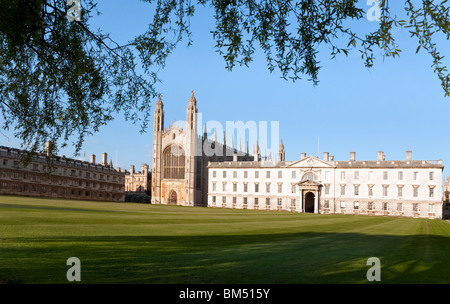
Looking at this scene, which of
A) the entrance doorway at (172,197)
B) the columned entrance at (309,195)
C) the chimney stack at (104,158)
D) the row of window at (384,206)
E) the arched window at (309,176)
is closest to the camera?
the row of window at (384,206)

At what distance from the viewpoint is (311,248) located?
14.5 metres

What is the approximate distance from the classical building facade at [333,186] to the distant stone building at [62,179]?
33133mm

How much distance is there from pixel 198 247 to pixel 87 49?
739 centimetres

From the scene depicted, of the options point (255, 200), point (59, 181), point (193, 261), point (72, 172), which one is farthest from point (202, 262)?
point (72, 172)

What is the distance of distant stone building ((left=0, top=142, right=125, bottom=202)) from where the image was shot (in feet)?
266

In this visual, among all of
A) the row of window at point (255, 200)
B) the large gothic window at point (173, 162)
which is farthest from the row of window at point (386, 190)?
the large gothic window at point (173, 162)

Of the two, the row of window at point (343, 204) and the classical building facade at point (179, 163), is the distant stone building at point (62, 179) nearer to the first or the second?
the classical building facade at point (179, 163)

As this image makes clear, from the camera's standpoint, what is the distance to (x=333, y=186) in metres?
73.4

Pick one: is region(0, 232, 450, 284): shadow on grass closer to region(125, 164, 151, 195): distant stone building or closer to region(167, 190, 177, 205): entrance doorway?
region(167, 190, 177, 205): entrance doorway

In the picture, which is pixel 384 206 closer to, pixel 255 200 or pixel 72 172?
pixel 255 200

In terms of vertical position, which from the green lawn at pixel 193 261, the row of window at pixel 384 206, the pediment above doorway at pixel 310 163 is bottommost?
the row of window at pixel 384 206

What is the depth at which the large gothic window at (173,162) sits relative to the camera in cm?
9131
